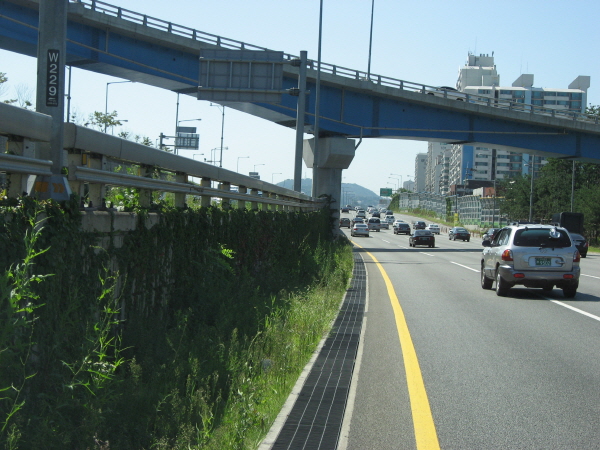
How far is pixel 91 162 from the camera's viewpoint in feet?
22.6

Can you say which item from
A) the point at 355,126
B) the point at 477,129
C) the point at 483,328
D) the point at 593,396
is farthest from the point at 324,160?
the point at 593,396

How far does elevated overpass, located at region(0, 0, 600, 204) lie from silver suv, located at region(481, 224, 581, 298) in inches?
776

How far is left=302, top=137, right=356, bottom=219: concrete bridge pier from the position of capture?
4224 centimetres

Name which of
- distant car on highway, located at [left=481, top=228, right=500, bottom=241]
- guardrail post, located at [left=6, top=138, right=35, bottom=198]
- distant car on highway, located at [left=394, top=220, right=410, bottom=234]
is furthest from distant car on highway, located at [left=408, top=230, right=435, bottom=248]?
guardrail post, located at [left=6, top=138, right=35, bottom=198]

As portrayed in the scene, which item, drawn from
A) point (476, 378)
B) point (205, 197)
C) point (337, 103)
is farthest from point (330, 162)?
point (476, 378)

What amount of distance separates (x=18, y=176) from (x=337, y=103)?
38.5 meters

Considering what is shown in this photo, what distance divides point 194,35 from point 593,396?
30.7m

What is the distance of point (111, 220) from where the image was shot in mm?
6812

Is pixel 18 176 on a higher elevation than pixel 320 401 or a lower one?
higher

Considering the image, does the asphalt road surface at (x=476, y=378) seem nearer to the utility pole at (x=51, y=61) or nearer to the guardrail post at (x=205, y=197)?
the guardrail post at (x=205, y=197)

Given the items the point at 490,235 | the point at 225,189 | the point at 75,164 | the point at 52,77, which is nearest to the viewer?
the point at 75,164

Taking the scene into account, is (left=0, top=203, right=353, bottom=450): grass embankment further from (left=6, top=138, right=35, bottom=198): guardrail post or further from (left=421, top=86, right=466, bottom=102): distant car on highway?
(left=421, top=86, right=466, bottom=102): distant car on highway

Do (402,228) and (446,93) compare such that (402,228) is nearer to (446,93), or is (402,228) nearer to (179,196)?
(446,93)

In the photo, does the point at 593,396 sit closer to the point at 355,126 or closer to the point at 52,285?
the point at 52,285
